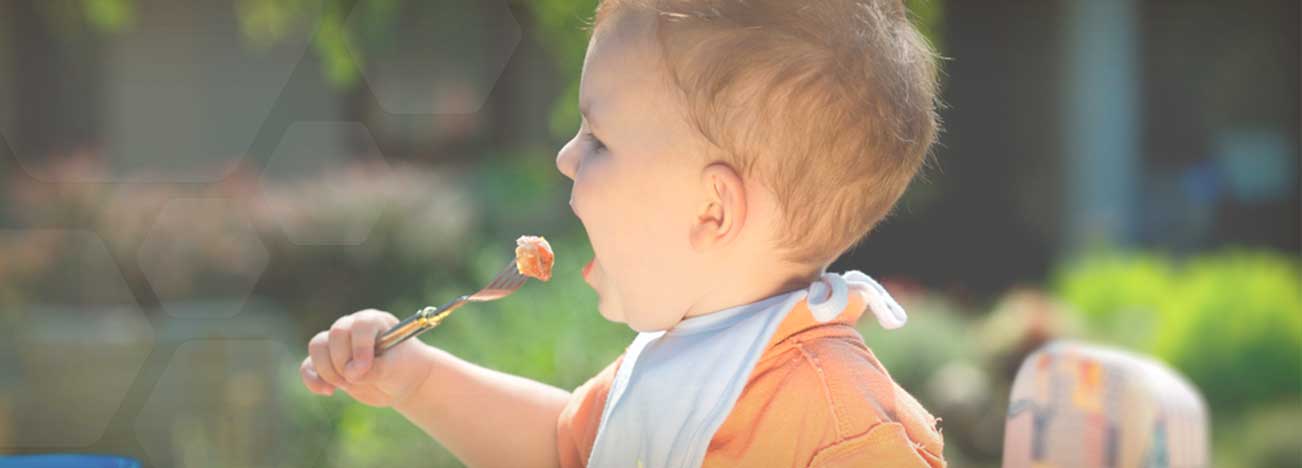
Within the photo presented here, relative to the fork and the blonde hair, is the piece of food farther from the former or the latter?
the blonde hair

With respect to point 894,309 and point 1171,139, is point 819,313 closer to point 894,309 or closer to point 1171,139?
point 894,309

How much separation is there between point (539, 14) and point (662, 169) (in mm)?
1553

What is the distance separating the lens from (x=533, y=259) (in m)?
0.68

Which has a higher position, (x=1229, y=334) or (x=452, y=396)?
(x=452, y=396)

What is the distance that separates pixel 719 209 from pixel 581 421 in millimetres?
182

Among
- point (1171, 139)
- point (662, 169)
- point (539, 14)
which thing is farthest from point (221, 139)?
point (662, 169)

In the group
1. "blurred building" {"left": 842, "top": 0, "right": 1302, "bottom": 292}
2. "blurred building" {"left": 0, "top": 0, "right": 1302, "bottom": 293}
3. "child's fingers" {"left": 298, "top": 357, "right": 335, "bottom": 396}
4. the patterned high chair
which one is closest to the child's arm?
"child's fingers" {"left": 298, "top": 357, "right": 335, "bottom": 396}

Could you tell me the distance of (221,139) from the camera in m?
4.16

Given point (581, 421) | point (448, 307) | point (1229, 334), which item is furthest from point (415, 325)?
point (1229, 334)

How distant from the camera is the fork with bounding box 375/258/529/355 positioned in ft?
2.18

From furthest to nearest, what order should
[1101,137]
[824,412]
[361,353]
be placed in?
[1101,137]
[361,353]
[824,412]

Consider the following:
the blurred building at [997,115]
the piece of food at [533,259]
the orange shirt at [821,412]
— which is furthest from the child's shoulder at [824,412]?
the blurred building at [997,115]

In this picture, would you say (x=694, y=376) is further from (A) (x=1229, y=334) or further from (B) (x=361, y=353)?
(A) (x=1229, y=334)

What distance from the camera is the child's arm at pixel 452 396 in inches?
28.8
